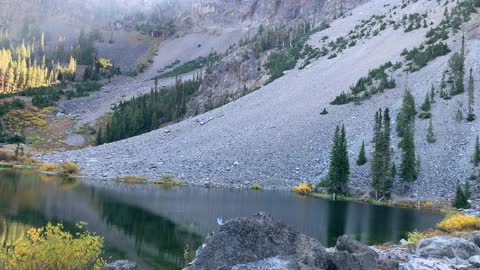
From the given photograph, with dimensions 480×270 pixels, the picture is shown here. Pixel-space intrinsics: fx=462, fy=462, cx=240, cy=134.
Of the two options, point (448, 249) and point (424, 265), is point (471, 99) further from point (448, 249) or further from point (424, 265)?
point (424, 265)

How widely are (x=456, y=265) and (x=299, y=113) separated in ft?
233

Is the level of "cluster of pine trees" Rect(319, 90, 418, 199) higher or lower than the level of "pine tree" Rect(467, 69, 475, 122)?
lower

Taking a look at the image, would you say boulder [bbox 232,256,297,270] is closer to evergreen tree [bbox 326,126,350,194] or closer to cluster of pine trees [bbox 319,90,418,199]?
cluster of pine trees [bbox 319,90,418,199]

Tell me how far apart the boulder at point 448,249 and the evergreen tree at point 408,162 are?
143ft

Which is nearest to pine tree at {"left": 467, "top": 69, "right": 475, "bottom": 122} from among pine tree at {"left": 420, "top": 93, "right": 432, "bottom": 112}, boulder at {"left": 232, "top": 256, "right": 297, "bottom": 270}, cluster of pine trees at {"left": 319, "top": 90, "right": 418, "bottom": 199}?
pine tree at {"left": 420, "top": 93, "right": 432, "bottom": 112}

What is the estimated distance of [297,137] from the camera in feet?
252

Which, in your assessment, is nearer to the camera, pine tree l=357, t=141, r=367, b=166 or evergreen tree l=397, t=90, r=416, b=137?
pine tree l=357, t=141, r=367, b=166

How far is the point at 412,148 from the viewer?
61156 mm

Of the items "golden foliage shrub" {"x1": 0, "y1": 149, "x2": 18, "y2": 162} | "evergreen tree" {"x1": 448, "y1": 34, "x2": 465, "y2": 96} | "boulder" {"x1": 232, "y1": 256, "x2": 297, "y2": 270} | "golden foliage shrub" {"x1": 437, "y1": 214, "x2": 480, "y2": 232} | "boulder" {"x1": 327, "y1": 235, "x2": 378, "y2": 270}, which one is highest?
"evergreen tree" {"x1": 448, "y1": 34, "x2": 465, "y2": 96}

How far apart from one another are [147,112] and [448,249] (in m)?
114

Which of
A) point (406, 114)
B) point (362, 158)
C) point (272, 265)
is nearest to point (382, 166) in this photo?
point (362, 158)

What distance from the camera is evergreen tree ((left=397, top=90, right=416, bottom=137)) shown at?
6956cm

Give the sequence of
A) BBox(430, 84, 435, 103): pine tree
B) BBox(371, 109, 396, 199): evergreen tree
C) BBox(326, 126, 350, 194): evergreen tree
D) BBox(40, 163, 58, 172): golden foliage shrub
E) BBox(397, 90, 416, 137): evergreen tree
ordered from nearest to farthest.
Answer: BBox(371, 109, 396, 199): evergreen tree → BBox(326, 126, 350, 194): evergreen tree → BBox(397, 90, 416, 137): evergreen tree → BBox(430, 84, 435, 103): pine tree → BBox(40, 163, 58, 172): golden foliage shrub

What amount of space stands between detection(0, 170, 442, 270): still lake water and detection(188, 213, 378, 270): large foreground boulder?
12034mm
